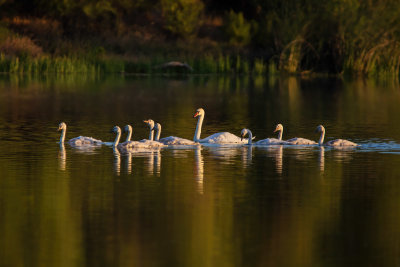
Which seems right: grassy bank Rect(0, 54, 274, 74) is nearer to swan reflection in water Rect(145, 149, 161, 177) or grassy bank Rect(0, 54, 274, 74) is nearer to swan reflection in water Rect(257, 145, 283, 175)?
swan reflection in water Rect(257, 145, 283, 175)

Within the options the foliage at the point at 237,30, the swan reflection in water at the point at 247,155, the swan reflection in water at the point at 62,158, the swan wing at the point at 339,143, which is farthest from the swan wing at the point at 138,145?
the foliage at the point at 237,30

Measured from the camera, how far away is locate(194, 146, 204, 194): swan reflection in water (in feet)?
52.5

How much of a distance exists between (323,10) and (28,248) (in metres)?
52.3

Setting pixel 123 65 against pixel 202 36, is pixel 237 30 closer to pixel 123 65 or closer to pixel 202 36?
pixel 202 36

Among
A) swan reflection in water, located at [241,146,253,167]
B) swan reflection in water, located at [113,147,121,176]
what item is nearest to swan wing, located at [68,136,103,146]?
swan reflection in water, located at [113,147,121,176]

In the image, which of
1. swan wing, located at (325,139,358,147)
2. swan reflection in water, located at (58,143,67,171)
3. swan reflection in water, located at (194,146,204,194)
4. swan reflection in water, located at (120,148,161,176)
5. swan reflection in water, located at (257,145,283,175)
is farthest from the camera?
swan wing, located at (325,139,358,147)

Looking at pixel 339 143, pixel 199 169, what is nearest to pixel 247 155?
pixel 339 143

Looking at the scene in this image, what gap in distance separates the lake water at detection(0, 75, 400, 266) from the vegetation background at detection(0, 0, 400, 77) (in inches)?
1150

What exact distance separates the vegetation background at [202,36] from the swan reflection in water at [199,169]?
37117mm

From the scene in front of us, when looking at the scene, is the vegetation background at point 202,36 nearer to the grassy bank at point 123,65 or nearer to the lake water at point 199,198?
the grassy bank at point 123,65

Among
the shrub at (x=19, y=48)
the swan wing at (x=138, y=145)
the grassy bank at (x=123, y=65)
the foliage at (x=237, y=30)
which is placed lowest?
the swan wing at (x=138, y=145)

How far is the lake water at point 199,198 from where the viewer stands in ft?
36.9

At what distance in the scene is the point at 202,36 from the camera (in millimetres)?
77500

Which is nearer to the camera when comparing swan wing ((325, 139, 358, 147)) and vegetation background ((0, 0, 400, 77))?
swan wing ((325, 139, 358, 147))
